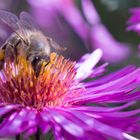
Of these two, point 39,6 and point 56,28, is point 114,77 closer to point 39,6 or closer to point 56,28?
point 56,28

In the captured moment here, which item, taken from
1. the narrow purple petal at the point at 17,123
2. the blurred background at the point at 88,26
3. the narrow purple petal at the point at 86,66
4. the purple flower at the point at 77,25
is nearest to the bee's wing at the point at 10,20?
the narrow purple petal at the point at 17,123

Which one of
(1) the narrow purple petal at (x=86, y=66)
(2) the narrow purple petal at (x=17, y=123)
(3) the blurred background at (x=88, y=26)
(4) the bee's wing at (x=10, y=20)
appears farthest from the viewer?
(3) the blurred background at (x=88, y=26)

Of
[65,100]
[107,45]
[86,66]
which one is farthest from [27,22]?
[107,45]

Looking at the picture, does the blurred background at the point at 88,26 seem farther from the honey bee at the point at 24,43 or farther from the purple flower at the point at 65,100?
the honey bee at the point at 24,43

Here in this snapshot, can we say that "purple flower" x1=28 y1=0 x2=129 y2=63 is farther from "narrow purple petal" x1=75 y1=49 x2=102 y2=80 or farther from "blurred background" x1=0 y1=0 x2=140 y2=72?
"narrow purple petal" x1=75 y1=49 x2=102 y2=80

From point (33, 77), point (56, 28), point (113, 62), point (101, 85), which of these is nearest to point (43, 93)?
point (33, 77)

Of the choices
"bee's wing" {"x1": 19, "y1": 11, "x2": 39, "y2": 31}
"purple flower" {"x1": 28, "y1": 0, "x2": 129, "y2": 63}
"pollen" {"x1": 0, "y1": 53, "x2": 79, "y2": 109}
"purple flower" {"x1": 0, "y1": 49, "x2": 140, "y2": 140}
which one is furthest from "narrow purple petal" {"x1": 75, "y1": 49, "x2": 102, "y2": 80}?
"purple flower" {"x1": 28, "y1": 0, "x2": 129, "y2": 63}
